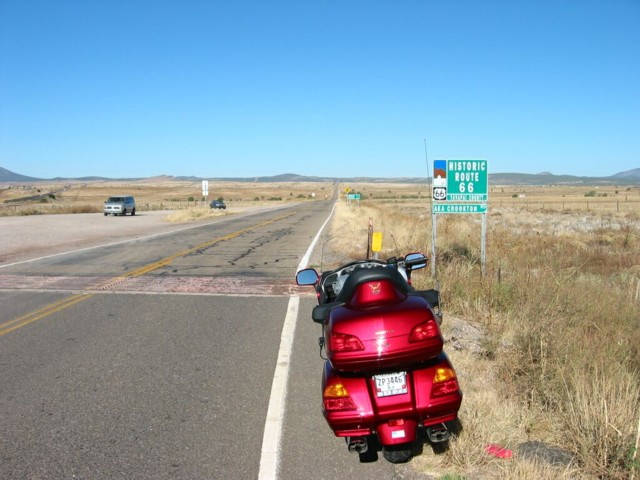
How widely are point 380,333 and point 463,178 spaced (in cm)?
835

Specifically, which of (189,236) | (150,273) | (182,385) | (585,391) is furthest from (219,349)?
(189,236)

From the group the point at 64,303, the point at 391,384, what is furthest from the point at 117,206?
the point at 391,384

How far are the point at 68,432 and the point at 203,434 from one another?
1.08 m

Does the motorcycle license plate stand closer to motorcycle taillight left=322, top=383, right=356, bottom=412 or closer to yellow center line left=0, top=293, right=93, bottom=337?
motorcycle taillight left=322, top=383, right=356, bottom=412

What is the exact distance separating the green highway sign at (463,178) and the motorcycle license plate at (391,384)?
802 cm

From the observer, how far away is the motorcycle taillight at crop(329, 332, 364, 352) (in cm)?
351

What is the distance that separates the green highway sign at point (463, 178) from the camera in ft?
36.8

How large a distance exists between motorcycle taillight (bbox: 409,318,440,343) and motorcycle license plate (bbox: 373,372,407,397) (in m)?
0.25

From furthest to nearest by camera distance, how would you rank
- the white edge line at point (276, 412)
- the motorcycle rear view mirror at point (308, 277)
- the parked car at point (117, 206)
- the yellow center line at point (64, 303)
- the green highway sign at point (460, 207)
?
the parked car at point (117, 206), the green highway sign at point (460, 207), the yellow center line at point (64, 303), the motorcycle rear view mirror at point (308, 277), the white edge line at point (276, 412)

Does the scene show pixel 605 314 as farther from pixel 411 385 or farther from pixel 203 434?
pixel 203 434

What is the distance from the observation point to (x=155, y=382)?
5.68 m

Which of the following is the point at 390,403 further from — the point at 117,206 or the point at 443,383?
the point at 117,206

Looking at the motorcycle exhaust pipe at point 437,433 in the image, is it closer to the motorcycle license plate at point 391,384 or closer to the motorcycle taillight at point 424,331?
the motorcycle license plate at point 391,384

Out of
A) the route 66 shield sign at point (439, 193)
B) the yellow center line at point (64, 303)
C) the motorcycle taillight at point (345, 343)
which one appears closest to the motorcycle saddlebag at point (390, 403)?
the motorcycle taillight at point (345, 343)
